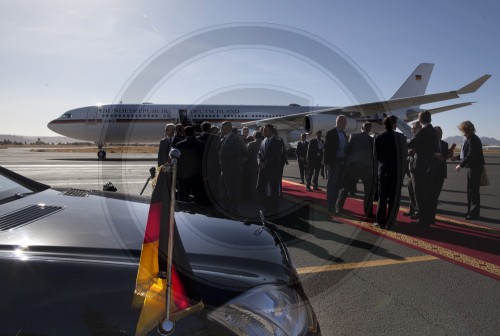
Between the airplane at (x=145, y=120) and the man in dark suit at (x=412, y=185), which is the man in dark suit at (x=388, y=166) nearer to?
the man in dark suit at (x=412, y=185)

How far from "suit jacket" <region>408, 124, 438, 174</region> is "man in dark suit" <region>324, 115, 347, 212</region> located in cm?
131

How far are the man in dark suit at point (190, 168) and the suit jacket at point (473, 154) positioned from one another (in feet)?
16.2

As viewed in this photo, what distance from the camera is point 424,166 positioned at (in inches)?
242

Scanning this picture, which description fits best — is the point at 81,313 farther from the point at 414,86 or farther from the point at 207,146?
the point at 414,86

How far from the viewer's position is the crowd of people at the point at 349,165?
597 cm

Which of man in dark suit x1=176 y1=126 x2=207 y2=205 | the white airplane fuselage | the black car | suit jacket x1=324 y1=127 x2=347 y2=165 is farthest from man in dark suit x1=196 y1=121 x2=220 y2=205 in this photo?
the white airplane fuselage

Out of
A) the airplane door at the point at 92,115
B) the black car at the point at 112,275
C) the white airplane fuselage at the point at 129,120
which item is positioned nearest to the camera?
the black car at the point at 112,275

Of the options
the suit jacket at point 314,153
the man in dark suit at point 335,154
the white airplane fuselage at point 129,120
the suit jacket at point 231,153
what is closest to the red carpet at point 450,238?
the man in dark suit at point 335,154

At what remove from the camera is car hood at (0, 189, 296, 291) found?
1.62 m

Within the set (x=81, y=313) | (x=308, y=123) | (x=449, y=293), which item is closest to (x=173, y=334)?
(x=81, y=313)

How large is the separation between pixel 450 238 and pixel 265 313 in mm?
4872

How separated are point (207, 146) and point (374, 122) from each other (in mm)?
19520

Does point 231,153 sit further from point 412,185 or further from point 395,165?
point 412,185

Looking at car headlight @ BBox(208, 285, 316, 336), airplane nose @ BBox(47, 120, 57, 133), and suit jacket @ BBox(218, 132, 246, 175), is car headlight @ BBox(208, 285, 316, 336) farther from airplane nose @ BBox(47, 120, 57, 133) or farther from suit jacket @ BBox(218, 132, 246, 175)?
airplane nose @ BBox(47, 120, 57, 133)
